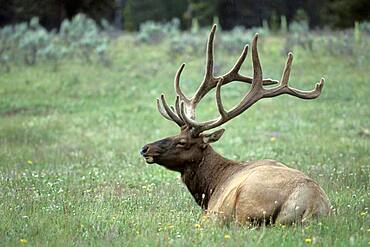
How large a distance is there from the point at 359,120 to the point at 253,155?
5066 mm

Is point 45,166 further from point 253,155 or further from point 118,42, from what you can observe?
point 118,42

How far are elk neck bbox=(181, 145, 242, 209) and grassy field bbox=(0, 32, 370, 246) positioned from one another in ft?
0.89

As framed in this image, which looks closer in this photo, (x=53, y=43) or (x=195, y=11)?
(x=53, y=43)

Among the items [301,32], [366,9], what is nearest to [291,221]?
[301,32]

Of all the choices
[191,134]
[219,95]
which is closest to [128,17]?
[191,134]

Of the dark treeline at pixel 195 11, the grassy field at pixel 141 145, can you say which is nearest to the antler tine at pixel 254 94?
the grassy field at pixel 141 145

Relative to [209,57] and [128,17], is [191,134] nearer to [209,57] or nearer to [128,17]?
[209,57]

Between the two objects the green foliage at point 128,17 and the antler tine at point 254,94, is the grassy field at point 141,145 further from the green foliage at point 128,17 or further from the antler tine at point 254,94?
the green foliage at point 128,17

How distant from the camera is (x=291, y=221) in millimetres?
6918

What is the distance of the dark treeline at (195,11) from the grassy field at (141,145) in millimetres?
1987

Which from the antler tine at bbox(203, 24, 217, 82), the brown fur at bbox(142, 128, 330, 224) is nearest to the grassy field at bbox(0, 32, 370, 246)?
the brown fur at bbox(142, 128, 330, 224)

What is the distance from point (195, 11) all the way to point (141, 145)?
2845cm

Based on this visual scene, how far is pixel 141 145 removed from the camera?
14.9m

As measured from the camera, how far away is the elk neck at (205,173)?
870cm
